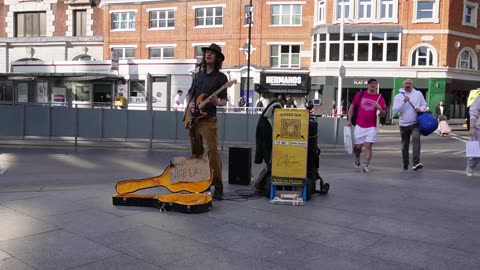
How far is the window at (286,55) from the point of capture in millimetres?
37209

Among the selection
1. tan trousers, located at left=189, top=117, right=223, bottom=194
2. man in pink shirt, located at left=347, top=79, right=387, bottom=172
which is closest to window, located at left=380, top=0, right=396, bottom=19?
man in pink shirt, located at left=347, top=79, right=387, bottom=172

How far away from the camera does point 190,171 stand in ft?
20.3

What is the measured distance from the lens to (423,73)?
34531 mm

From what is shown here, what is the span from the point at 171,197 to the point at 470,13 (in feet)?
120

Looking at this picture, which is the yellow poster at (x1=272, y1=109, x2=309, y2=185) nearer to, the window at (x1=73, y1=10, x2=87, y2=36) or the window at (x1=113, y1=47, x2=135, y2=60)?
the window at (x1=113, y1=47, x2=135, y2=60)

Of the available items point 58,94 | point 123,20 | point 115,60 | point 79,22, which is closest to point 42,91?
point 58,94

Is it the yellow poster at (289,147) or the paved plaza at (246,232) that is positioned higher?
the yellow poster at (289,147)

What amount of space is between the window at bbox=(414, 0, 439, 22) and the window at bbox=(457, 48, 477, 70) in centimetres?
370

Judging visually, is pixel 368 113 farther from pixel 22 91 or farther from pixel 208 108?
pixel 22 91

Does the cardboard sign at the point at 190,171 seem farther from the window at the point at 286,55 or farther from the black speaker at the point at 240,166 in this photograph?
the window at the point at 286,55

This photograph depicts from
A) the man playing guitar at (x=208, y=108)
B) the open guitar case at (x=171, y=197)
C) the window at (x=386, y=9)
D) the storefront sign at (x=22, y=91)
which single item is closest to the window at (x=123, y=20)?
the storefront sign at (x=22, y=91)

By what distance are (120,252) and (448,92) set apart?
34.5m

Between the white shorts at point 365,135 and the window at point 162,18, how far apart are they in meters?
32.2

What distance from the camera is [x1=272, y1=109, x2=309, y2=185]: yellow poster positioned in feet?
21.3
